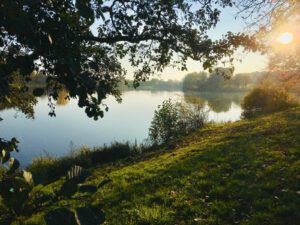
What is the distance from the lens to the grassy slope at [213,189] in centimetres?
697

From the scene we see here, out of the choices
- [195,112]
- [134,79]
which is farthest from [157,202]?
[195,112]

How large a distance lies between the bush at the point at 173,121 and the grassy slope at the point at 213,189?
27.2ft

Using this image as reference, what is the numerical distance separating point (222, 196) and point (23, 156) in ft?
59.9

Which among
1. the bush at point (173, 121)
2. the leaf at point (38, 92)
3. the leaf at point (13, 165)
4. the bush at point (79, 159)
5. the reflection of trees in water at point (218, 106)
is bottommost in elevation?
the reflection of trees in water at point (218, 106)

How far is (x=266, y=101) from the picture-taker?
93.6 feet

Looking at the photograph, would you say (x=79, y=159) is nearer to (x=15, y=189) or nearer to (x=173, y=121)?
(x=173, y=121)

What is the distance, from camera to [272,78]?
30.0 metres

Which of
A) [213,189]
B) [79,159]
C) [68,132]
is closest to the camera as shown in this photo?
[213,189]

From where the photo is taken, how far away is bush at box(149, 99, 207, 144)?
2178 centimetres

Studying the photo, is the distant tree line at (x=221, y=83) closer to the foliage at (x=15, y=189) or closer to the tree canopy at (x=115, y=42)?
the tree canopy at (x=115, y=42)

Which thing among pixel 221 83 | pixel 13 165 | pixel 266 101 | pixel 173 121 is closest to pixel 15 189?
pixel 13 165

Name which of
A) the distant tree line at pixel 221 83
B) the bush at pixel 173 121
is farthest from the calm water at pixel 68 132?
the distant tree line at pixel 221 83

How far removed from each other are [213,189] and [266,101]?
21.8m

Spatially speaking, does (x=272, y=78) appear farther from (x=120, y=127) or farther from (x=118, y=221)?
(x=118, y=221)
